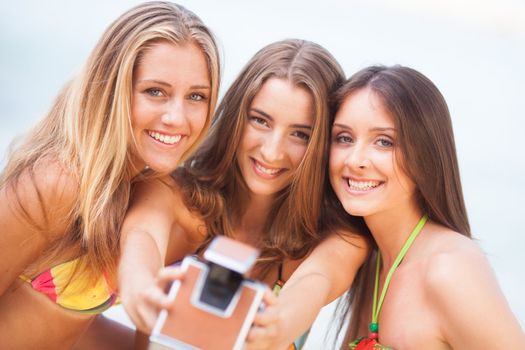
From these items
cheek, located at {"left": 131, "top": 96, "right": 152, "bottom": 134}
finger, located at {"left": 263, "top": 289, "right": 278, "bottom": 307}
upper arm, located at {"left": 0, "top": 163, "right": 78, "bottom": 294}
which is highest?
finger, located at {"left": 263, "top": 289, "right": 278, "bottom": 307}

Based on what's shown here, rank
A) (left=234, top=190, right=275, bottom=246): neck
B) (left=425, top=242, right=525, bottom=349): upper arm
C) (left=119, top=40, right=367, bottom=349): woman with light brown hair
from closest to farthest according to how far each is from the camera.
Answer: (left=425, top=242, right=525, bottom=349): upper arm < (left=119, top=40, right=367, bottom=349): woman with light brown hair < (left=234, top=190, right=275, bottom=246): neck

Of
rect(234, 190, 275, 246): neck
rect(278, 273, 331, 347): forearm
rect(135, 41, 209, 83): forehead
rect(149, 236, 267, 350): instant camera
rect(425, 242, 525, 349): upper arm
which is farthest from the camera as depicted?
rect(234, 190, 275, 246): neck

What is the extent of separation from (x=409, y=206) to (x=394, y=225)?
0.11 metres

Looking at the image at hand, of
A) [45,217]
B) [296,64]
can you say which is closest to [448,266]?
[296,64]

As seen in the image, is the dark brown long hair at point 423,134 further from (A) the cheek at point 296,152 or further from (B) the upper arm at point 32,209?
(B) the upper arm at point 32,209

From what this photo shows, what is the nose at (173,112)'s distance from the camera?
2818mm

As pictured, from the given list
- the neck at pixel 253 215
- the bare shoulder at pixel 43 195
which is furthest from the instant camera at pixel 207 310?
the neck at pixel 253 215

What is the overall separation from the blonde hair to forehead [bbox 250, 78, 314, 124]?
0.27m

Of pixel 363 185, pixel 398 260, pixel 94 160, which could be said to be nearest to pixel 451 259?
pixel 398 260

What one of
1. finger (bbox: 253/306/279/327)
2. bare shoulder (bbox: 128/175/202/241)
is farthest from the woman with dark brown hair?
finger (bbox: 253/306/279/327)

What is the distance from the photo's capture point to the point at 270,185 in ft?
9.97

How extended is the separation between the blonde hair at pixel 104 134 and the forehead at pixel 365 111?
619 mm

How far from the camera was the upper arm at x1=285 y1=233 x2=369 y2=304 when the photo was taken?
271 centimetres

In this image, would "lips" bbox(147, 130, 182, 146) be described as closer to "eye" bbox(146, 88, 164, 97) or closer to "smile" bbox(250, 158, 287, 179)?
"eye" bbox(146, 88, 164, 97)
